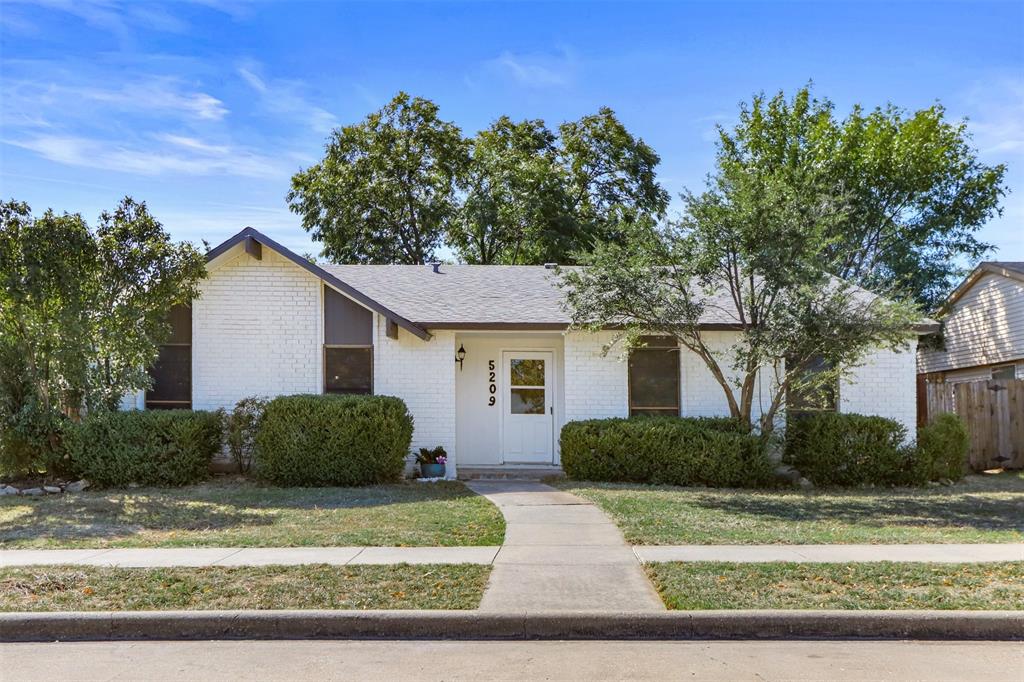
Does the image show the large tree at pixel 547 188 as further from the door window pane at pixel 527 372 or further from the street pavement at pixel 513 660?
the street pavement at pixel 513 660

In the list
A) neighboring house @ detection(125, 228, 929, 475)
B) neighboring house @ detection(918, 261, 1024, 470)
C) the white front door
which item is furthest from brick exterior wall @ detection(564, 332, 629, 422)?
neighboring house @ detection(918, 261, 1024, 470)

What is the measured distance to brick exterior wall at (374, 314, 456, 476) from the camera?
15766 millimetres

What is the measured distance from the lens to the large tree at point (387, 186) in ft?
111

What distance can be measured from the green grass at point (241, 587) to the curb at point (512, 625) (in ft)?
0.72

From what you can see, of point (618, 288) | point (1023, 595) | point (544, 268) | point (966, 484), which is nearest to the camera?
point (1023, 595)

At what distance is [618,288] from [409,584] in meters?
7.39

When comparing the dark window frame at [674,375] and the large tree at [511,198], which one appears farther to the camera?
the large tree at [511,198]

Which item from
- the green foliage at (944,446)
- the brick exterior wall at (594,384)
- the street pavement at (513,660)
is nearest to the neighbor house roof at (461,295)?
the brick exterior wall at (594,384)

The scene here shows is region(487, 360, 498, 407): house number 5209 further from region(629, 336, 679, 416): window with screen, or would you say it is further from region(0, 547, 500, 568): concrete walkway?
region(0, 547, 500, 568): concrete walkway

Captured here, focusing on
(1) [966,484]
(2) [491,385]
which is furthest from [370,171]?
(1) [966,484]

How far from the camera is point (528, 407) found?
16938 millimetres

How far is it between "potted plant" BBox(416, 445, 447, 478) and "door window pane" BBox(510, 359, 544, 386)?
250 centimetres

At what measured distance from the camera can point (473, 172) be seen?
3416 cm

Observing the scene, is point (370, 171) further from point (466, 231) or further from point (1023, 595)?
point (1023, 595)
